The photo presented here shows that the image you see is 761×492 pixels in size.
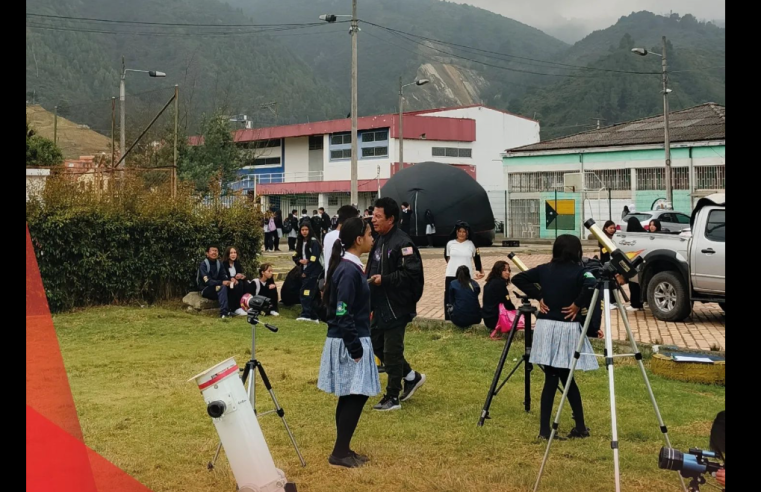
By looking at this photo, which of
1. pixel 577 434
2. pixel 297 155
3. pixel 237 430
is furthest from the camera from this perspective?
pixel 297 155

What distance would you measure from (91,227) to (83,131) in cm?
4238

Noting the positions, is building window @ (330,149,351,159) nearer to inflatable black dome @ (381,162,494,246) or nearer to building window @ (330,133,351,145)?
building window @ (330,133,351,145)

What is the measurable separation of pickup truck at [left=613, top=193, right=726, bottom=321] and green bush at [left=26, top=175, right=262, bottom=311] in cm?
804

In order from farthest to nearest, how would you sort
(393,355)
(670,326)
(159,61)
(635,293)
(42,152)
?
(159,61), (42,152), (635,293), (670,326), (393,355)

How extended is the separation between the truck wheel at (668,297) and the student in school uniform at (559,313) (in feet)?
24.4

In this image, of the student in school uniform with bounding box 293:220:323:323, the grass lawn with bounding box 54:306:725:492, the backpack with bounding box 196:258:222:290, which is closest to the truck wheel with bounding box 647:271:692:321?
the grass lawn with bounding box 54:306:725:492

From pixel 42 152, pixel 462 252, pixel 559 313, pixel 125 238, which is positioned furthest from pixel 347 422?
pixel 42 152

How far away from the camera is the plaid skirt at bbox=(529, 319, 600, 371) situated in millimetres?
6855

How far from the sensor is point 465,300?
499 inches

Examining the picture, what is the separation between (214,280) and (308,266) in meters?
1.99

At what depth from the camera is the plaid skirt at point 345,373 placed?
250 inches

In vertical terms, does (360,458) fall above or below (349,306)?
below

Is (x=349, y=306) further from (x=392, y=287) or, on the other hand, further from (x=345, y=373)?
(x=392, y=287)
